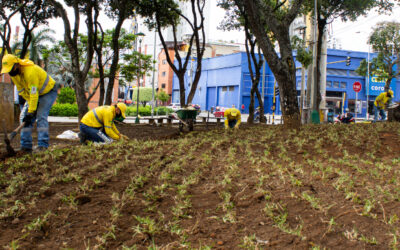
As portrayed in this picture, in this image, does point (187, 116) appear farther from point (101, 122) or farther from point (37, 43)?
point (37, 43)

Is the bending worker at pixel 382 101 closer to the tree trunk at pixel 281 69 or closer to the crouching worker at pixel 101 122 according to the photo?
the tree trunk at pixel 281 69

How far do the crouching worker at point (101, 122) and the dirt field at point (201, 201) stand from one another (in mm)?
1556

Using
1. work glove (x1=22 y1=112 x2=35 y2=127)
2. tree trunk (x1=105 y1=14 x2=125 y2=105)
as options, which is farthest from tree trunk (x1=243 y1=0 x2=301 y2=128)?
tree trunk (x1=105 y1=14 x2=125 y2=105)

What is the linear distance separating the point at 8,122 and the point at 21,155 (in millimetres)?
6149

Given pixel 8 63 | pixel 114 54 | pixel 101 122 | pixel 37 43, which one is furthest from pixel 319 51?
pixel 37 43

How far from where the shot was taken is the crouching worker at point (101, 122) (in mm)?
7309

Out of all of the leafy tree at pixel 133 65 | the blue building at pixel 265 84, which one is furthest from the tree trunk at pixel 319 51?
the blue building at pixel 265 84

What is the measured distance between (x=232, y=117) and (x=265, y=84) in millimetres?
37582

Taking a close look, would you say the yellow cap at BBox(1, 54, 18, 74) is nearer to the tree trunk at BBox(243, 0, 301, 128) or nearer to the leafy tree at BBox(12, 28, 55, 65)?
the tree trunk at BBox(243, 0, 301, 128)

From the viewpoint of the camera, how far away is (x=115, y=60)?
49.3ft

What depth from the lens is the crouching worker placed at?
7.31 metres

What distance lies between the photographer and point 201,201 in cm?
358

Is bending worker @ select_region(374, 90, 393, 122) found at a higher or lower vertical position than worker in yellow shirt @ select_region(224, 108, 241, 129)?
higher

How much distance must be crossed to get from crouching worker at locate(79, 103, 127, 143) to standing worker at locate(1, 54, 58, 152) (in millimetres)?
951
